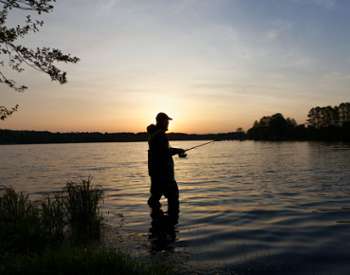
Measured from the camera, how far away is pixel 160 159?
11.6 metres

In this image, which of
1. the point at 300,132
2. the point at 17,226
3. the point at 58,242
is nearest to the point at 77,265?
the point at 58,242

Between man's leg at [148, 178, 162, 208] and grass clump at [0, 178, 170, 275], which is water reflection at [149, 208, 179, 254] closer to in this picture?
man's leg at [148, 178, 162, 208]

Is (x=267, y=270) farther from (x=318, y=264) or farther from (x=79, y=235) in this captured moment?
(x=79, y=235)

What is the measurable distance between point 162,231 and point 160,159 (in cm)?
224

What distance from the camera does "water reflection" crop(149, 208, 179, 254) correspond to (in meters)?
9.09

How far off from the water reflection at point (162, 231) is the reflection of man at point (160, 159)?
650 mm

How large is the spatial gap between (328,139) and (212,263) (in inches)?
4696

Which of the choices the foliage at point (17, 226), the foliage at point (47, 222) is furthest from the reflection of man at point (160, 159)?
the foliage at point (17, 226)

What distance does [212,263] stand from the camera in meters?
7.81

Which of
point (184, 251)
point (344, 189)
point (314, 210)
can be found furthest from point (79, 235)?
point (344, 189)

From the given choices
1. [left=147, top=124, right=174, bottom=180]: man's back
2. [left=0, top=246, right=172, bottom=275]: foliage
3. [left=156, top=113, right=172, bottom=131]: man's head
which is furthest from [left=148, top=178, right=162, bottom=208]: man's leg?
[left=0, top=246, right=172, bottom=275]: foliage

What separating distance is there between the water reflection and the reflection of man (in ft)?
2.13

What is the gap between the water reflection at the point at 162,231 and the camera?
29.8 ft

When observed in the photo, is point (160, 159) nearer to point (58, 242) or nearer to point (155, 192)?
point (155, 192)
